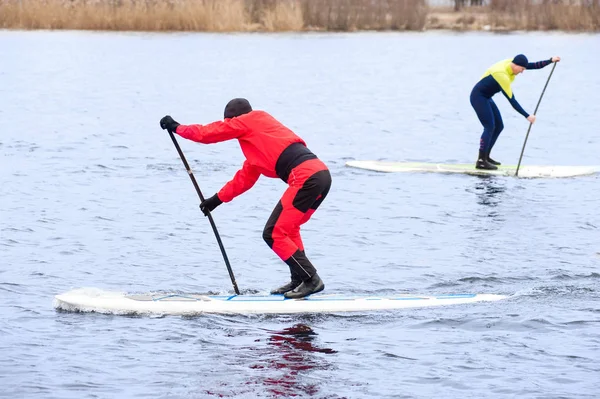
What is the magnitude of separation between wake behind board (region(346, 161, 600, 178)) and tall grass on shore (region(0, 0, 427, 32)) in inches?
1199

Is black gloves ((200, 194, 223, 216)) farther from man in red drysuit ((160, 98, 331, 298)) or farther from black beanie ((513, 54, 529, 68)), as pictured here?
black beanie ((513, 54, 529, 68))

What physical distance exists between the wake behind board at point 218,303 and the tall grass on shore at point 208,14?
39.6 meters

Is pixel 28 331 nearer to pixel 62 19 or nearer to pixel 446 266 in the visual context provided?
pixel 446 266

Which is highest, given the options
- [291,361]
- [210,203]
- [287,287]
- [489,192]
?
[210,203]

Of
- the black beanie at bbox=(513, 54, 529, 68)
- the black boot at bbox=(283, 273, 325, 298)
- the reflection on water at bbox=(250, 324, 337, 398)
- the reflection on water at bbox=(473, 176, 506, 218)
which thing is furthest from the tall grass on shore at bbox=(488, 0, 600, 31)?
the reflection on water at bbox=(250, 324, 337, 398)

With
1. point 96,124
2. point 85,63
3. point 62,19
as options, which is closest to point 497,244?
point 96,124

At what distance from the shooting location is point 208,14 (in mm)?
49594

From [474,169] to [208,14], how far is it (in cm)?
3178

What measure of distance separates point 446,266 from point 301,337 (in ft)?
10.9

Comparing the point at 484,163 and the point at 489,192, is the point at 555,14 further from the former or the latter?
the point at 489,192

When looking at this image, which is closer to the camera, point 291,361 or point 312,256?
point 291,361

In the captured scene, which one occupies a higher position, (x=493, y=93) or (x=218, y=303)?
(x=493, y=93)

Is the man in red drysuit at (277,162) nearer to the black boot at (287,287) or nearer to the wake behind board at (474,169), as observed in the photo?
the black boot at (287,287)

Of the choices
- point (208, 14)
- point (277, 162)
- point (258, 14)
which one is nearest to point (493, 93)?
point (277, 162)
